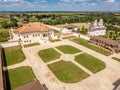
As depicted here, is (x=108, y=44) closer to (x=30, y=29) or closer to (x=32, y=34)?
(x=32, y=34)

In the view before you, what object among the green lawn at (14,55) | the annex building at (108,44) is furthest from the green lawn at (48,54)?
the annex building at (108,44)

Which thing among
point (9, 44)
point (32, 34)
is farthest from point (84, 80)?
point (9, 44)

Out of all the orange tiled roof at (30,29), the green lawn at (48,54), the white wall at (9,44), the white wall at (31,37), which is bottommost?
the green lawn at (48,54)

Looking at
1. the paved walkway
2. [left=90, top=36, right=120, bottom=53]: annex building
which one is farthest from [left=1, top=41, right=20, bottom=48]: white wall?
[left=90, top=36, right=120, bottom=53]: annex building

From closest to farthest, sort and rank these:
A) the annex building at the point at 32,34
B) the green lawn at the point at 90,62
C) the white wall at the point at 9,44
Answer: the green lawn at the point at 90,62, the white wall at the point at 9,44, the annex building at the point at 32,34

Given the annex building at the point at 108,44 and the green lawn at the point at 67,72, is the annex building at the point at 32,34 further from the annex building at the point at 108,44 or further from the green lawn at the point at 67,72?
the annex building at the point at 108,44

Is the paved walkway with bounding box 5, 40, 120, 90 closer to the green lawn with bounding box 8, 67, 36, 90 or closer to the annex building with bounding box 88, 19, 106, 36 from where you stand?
the green lawn with bounding box 8, 67, 36, 90
